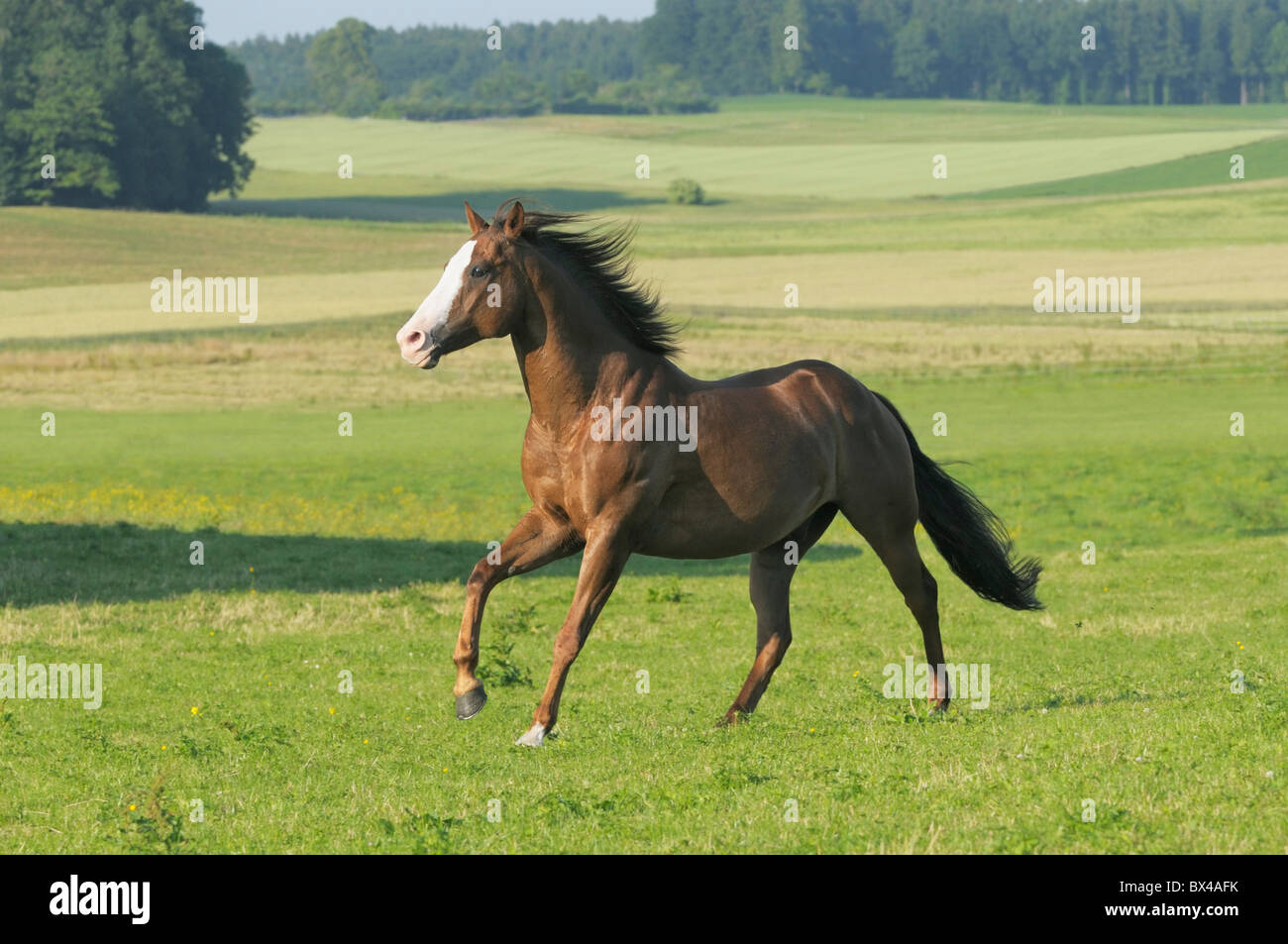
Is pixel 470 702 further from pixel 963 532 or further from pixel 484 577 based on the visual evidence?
pixel 963 532

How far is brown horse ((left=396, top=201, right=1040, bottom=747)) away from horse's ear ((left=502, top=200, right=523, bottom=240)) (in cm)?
1

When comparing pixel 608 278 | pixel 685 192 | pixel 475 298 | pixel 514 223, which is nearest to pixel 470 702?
pixel 475 298

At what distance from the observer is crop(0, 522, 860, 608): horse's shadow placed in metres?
21.2

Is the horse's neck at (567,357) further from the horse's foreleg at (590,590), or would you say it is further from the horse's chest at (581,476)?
the horse's foreleg at (590,590)

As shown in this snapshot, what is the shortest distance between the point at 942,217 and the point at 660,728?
9930 cm

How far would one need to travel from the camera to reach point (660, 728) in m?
11.4

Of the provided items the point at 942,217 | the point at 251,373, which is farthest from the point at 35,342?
the point at 942,217

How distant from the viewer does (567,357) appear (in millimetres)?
10297

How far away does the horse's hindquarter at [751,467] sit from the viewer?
10.5 m

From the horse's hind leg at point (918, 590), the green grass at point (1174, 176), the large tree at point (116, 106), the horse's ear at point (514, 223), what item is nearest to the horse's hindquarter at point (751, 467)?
the horse's hind leg at point (918, 590)

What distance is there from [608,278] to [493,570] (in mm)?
2115

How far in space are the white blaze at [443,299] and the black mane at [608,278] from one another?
0.71 metres

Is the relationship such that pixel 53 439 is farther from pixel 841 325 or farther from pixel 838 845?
pixel 838 845

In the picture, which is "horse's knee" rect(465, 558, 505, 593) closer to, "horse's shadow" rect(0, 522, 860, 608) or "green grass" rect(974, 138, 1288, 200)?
"horse's shadow" rect(0, 522, 860, 608)
